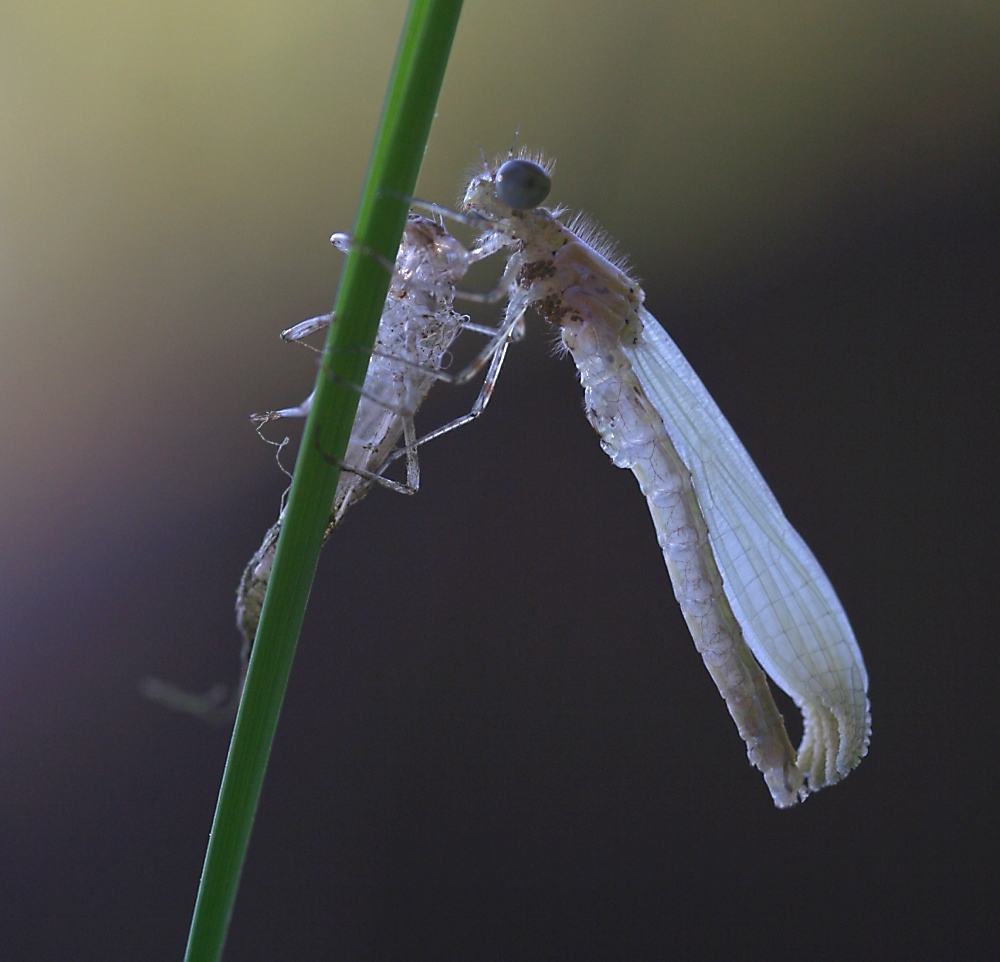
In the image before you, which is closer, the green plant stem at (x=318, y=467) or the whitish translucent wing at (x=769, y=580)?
the green plant stem at (x=318, y=467)

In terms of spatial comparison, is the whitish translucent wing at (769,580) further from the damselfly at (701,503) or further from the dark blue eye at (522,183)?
the dark blue eye at (522,183)

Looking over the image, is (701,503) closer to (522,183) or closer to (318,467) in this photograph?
(522,183)

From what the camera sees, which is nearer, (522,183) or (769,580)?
(522,183)

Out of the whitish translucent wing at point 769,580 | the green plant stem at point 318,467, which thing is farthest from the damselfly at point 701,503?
the green plant stem at point 318,467

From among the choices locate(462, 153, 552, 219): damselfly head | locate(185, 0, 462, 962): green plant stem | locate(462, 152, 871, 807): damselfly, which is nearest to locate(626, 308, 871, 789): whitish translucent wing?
locate(462, 152, 871, 807): damselfly

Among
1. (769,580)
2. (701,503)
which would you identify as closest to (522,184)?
(701,503)
